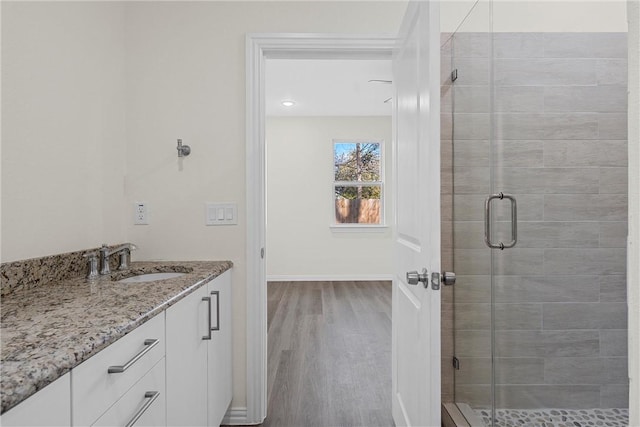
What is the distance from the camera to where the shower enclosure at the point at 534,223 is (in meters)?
1.84

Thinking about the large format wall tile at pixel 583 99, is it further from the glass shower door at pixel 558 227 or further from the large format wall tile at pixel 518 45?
the large format wall tile at pixel 518 45

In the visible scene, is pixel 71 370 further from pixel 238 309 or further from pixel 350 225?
pixel 350 225

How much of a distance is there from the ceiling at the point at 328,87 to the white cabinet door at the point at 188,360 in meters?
2.31

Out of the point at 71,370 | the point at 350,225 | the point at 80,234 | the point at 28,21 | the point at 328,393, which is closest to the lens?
the point at 71,370

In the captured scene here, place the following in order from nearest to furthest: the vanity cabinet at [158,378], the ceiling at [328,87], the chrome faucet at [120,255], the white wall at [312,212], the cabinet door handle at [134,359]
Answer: the vanity cabinet at [158,378], the cabinet door handle at [134,359], the chrome faucet at [120,255], the ceiling at [328,87], the white wall at [312,212]

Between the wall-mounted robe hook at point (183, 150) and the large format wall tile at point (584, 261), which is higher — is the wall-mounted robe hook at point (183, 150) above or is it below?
above

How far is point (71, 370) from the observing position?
0.68m

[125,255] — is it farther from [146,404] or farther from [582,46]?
[582,46]

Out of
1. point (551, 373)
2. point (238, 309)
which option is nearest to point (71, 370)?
point (238, 309)

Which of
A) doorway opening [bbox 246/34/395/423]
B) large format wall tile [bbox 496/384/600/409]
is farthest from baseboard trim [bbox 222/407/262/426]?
large format wall tile [bbox 496/384/600/409]

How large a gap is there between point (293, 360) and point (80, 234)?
1700 millimetres

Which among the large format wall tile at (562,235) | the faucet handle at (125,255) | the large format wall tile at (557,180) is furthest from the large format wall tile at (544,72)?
the faucet handle at (125,255)
